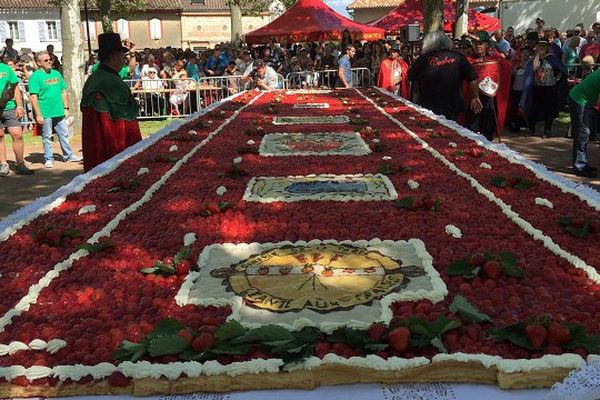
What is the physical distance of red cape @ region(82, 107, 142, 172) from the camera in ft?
19.1

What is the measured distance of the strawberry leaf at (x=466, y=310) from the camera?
2.32m

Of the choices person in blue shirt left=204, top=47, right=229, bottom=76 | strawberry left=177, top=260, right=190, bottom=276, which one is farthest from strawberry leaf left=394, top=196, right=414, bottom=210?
person in blue shirt left=204, top=47, right=229, bottom=76

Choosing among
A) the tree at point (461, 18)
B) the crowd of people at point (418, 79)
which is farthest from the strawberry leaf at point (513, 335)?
the tree at point (461, 18)

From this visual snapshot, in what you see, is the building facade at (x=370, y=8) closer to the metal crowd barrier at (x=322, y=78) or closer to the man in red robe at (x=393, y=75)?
the metal crowd barrier at (x=322, y=78)

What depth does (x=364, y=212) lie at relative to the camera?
383 cm

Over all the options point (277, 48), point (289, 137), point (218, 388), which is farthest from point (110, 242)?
point (277, 48)

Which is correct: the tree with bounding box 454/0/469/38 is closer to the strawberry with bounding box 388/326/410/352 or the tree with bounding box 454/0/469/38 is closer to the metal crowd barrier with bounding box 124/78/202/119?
the metal crowd barrier with bounding box 124/78/202/119

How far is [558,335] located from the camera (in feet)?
6.89

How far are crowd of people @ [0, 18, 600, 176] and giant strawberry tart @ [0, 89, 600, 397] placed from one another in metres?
2.64

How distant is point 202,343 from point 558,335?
3.92 feet

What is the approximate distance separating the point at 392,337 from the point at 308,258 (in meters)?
0.95

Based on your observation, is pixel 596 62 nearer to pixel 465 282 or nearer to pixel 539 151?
pixel 539 151

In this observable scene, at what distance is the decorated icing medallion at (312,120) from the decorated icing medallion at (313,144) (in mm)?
984

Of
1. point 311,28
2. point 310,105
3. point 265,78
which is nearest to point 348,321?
point 310,105
